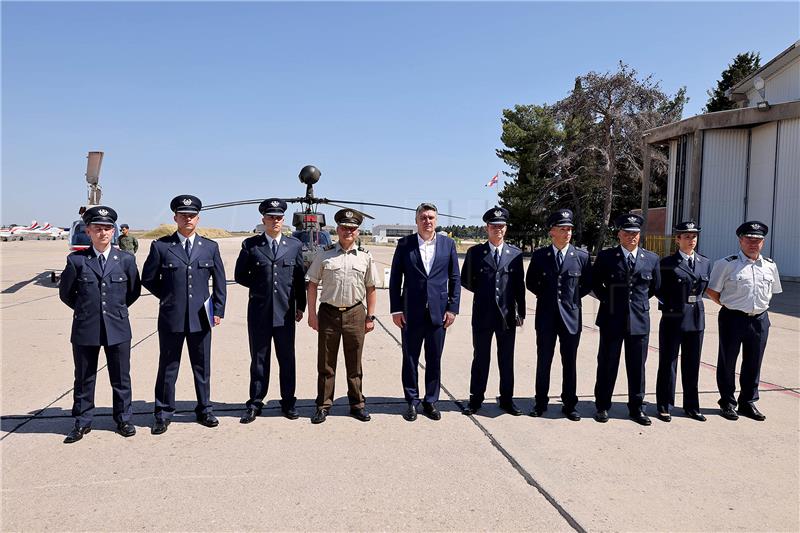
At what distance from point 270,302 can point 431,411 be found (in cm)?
165

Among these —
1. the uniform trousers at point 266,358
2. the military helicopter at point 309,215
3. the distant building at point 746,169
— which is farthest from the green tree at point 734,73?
the uniform trousers at point 266,358

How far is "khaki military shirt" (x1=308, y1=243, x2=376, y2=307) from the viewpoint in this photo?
437cm

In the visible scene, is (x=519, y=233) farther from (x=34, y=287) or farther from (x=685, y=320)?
(x=685, y=320)

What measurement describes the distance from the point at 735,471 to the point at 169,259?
14.3ft

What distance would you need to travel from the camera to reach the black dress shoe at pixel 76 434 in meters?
3.85

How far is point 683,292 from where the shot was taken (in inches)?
177

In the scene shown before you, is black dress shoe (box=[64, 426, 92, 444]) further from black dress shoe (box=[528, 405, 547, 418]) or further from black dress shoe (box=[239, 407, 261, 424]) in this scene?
black dress shoe (box=[528, 405, 547, 418])

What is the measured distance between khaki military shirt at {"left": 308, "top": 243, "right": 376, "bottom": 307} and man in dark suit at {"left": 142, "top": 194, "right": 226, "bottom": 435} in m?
0.84

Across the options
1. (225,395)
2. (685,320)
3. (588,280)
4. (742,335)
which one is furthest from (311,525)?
(742,335)

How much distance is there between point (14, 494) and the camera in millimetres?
3084

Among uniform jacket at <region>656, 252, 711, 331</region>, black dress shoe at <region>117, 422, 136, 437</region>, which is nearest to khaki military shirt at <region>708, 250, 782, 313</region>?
uniform jacket at <region>656, 252, 711, 331</region>

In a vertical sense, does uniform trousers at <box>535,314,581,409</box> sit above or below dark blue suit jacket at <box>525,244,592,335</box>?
A: below

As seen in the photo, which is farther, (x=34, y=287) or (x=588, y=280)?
(x=34, y=287)

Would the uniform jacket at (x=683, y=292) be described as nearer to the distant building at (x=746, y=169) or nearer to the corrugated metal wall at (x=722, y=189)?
the distant building at (x=746, y=169)
